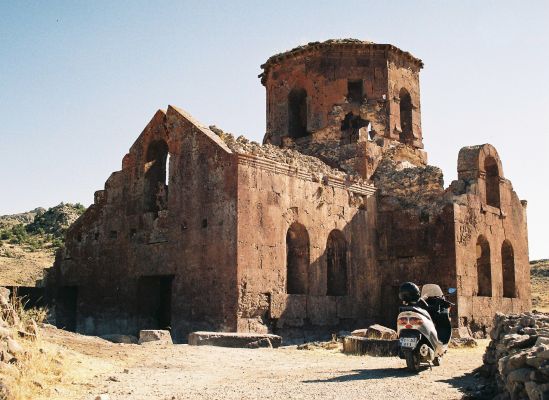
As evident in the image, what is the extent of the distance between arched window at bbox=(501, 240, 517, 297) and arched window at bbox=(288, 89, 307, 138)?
670cm

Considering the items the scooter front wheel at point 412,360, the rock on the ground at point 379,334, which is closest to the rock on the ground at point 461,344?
the rock on the ground at point 379,334

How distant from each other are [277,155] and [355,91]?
5.57 meters

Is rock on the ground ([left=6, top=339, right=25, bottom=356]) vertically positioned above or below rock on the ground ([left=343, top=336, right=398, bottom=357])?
above

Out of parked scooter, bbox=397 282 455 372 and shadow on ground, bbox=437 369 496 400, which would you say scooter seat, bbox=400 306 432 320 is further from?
shadow on ground, bbox=437 369 496 400

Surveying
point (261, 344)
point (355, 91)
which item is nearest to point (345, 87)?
point (355, 91)

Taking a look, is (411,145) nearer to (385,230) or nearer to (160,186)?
(385,230)

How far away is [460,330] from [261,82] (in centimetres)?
989

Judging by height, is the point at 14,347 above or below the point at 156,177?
below

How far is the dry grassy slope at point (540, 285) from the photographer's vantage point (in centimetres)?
2842

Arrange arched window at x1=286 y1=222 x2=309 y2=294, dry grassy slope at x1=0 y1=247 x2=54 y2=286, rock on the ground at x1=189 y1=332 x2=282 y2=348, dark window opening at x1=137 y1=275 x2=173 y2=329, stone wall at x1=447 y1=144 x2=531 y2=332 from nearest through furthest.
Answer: rock on the ground at x1=189 y1=332 x2=282 y2=348
arched window at x1=286 y1=222 x2=309 y2=294
dark window opening at x1=137 y1=275 x2=173 y2=329
stone wall at x1=447 y1=144 x2=531 y2=332
dry grassy slope at x1=0 y1=247 x2=54 y2=286

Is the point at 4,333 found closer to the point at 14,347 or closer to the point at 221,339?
the point at 14,347

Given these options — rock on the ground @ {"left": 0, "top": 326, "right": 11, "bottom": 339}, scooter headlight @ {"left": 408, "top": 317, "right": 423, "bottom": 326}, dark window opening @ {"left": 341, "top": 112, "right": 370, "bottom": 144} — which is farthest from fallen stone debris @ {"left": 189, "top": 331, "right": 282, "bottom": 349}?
dark window opening @ {"left": 341, "top": 112, "right": 370, "bottom": 144}

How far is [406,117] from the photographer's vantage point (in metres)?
19.5

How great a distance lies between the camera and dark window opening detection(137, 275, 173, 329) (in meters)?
14.9
